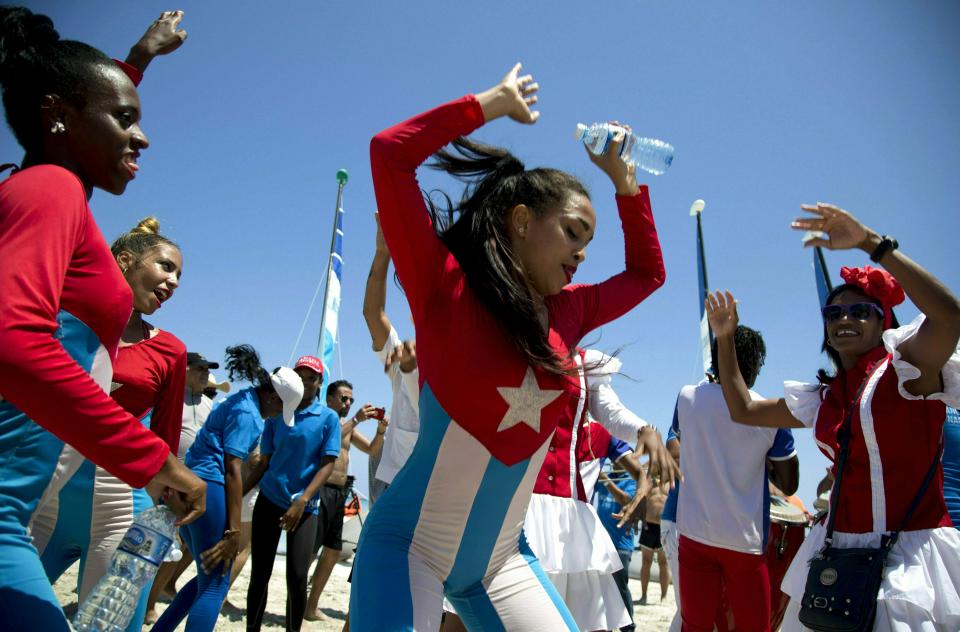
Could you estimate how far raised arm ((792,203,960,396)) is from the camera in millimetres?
2871

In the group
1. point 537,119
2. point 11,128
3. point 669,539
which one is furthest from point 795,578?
point 11,128

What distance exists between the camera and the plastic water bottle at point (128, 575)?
243 cm

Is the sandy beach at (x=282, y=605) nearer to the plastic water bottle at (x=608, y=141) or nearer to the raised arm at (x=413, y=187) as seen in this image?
the raised arm at (x=413, y=187)

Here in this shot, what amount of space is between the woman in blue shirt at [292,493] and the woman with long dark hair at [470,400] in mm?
4115

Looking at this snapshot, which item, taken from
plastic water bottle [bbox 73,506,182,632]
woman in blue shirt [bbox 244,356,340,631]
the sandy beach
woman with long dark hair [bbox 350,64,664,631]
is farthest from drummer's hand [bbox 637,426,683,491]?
the sandy beach

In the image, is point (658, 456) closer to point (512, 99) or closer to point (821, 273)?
point (512, 99)

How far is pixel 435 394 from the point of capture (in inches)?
83.4

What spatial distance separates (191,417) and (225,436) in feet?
9.40

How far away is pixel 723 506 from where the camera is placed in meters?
4.64

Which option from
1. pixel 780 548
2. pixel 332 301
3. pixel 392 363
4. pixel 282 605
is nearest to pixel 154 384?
pixel 392 363

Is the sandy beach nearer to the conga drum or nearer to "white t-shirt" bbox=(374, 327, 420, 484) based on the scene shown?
"white t-shirt" bbox=(374, 327, 420, 484)

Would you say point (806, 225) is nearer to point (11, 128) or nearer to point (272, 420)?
point (11, 128)

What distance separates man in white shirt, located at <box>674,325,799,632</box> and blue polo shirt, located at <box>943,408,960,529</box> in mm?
1068

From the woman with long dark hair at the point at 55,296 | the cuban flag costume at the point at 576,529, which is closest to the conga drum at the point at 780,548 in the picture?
the cuban flag costume at the point at 576,529
